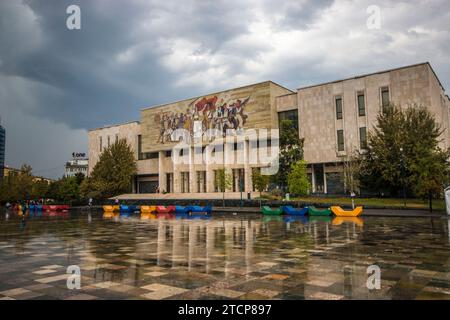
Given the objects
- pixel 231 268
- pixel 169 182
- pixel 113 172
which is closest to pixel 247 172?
pixel 169 182

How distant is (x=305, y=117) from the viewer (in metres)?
50.6

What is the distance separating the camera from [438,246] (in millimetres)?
11609

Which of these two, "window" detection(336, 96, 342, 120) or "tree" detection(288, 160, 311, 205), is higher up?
"window" detection(336, 96, 342, 120)

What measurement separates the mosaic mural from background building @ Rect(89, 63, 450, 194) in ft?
0.52

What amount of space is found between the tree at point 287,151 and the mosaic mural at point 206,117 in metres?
9.44

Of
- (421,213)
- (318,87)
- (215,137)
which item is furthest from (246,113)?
(421,213)

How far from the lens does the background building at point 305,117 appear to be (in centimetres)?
4388

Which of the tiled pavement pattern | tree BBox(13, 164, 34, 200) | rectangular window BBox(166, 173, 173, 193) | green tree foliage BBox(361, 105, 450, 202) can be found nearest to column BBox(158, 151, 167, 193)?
rectangular window BBox(166, 173, 173, 193)

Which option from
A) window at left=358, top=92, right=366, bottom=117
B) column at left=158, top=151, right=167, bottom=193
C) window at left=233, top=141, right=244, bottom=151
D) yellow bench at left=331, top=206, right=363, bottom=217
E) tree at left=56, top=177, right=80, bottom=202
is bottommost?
yellow bench at left=331, top=206, right=363, bottom=217

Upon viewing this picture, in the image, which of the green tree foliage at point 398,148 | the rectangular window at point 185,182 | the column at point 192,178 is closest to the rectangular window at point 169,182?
the rectangular window at point 185,182

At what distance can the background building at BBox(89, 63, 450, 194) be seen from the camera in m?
43.9

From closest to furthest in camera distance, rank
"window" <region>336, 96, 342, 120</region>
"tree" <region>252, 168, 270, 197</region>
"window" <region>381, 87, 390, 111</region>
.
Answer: "window" <region>381, 87, 390, 111</region>
"tree" <region>252, 168, 270, 197</region>
"window" <region>336, 96, 342, 120</region>

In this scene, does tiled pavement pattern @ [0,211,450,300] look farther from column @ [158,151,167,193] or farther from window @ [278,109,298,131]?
column @ [158,151,167,193]

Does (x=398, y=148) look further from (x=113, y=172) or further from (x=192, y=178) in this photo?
(x=113, y=172)
